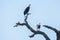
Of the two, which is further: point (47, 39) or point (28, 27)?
point (28, 27)

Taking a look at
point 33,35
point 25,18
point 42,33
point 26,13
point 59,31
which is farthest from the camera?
point 26,13

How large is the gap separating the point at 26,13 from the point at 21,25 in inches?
52.7

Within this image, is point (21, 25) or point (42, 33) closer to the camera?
point (42, 33)

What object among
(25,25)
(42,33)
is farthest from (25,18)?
(42,33)

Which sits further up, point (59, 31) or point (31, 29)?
point (59, 31)

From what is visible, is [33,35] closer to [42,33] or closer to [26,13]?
[42,33]

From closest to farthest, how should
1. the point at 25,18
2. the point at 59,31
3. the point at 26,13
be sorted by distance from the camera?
1. the point at 59,31
2. the point at 25,18
3. the point at 26,13

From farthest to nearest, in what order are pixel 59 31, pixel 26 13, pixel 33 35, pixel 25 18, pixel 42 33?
pixel 26 13 < pixel 25 18 < pixel 33 35 < pixel 42 33 < pixel 59 31

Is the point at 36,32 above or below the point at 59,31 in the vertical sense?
below

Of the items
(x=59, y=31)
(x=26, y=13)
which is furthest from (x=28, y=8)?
(x=59, y=31)

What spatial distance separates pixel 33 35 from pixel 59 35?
1.59 m

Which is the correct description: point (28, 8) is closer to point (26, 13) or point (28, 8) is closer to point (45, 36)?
point (26, 13)

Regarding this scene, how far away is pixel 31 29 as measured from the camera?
8.09 metres

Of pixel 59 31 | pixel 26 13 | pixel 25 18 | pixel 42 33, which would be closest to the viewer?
pixel 59 31
